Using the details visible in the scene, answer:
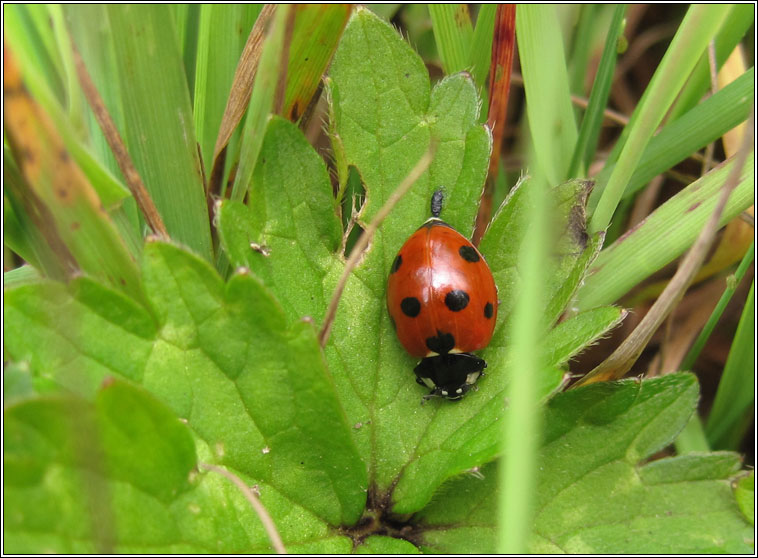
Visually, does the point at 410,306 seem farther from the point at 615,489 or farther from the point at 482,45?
the point at 482,45

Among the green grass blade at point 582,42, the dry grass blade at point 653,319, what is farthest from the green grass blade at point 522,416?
the green grass blade at point 582,42

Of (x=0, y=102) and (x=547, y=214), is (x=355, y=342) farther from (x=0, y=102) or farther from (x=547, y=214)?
(x=0, y=102)

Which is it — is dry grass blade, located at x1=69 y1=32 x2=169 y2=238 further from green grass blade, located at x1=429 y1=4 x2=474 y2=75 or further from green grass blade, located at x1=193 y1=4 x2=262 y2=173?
green grass blade, located at x1=429 y1=4 x2=474 y2=75

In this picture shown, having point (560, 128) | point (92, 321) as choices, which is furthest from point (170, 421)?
point (560, 128)

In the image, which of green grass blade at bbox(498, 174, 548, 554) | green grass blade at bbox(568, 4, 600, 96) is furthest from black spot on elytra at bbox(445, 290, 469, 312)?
green grass blade at bbox(568, 4, 600, 96)

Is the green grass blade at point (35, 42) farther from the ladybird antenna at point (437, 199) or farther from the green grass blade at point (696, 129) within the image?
the green grass blade at point (696, 129)
